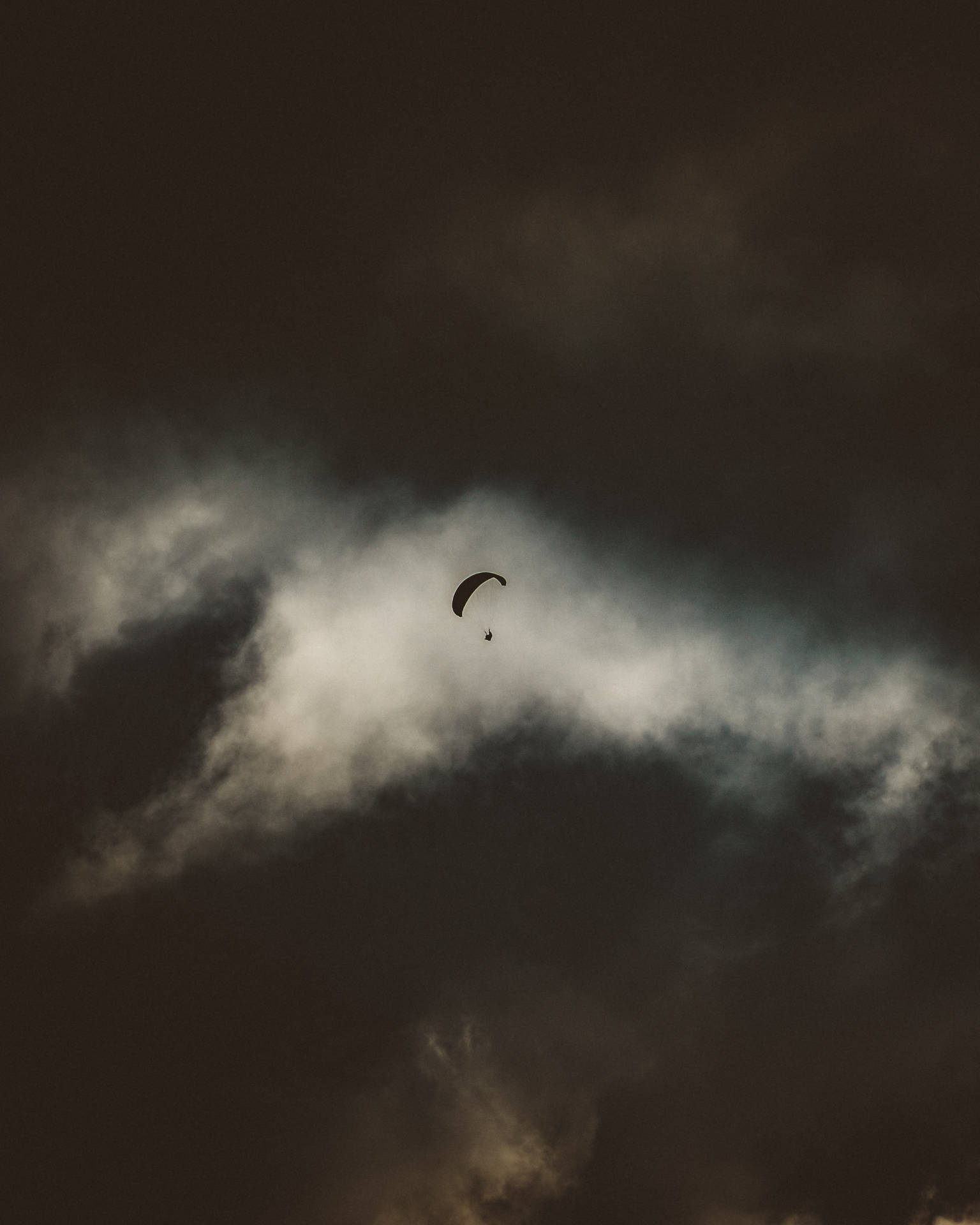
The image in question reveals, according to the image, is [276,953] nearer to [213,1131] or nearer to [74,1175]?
[213,1131]

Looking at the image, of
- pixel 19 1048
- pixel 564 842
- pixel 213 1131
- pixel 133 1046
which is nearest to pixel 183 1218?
pixel 213 1131

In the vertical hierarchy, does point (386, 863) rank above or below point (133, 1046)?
above

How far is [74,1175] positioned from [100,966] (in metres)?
49.8

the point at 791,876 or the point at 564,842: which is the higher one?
the point at 564,842

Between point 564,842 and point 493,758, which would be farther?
point 564,842

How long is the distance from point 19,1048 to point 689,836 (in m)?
118

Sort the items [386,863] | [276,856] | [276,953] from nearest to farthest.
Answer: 1. [276,856]
2. [386,863]
3. [276,953]

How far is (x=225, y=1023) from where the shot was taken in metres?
149

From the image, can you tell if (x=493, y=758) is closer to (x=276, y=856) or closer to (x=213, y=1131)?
(x=276, y=856)

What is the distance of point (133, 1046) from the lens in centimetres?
15350

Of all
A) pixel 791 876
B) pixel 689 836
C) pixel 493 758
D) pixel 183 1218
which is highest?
pixel 493 758

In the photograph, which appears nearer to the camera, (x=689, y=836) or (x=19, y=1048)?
(x=689, y=836)

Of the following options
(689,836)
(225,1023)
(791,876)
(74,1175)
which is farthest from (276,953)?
(791,876)

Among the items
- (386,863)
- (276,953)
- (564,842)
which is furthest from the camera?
(276,953)
